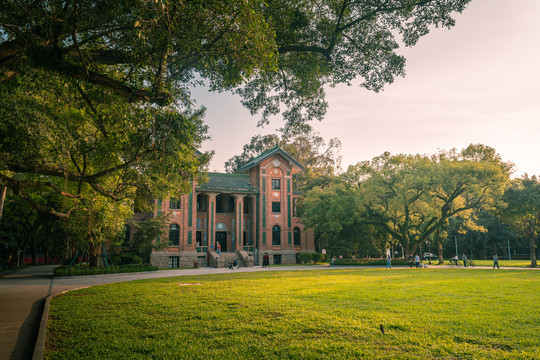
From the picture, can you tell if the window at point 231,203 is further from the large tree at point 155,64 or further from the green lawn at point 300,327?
the green lawn at point 300,327

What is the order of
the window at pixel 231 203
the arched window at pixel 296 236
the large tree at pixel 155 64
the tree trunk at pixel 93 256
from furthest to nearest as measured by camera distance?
the arched window at pixel 296 236 → the window at pixel 231 203 → the tree trunk at pixel 93 256 → the large tree at pixel 155 64

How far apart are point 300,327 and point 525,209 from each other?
35.9 meters

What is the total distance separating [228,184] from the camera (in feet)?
125

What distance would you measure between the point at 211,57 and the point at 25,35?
3690mm

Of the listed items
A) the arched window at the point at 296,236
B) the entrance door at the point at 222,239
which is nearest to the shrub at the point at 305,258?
the arched window at the point at 296,236

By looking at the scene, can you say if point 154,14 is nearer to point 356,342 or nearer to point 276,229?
point 356,342

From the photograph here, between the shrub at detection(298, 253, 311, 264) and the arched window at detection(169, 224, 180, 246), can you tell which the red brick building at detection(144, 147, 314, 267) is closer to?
the arched window at detection(169, 224, 180, 246)

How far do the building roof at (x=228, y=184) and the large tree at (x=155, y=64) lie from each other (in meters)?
21.7

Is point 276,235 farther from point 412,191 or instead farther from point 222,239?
point 412,191

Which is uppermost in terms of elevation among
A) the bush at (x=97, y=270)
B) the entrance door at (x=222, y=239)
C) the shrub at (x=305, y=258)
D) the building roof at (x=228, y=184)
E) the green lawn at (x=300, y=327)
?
the building roof at (x=228, y=184)

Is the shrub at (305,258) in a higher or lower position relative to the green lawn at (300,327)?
lower

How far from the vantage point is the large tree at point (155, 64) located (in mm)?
7109

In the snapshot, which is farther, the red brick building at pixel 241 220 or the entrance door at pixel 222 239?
the entrance door at pixel 222 239

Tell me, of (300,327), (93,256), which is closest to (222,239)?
(93,256)
